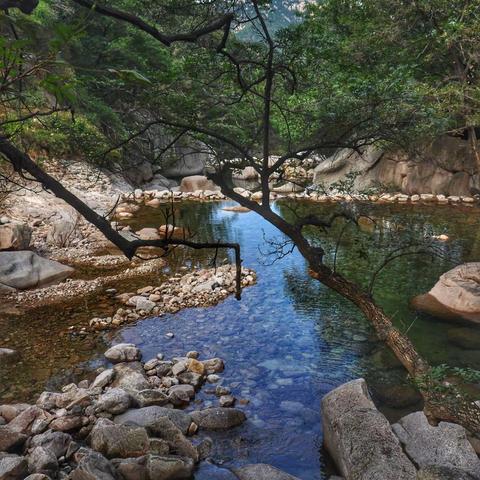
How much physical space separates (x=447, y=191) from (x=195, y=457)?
22.2m

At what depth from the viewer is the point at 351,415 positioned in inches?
221

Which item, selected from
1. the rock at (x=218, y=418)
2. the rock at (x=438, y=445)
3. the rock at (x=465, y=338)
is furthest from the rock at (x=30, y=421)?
the rock at (x=465, y=338)

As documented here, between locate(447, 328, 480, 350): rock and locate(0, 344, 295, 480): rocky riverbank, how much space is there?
4.59 metres

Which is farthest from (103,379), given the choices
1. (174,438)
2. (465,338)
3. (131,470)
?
(465,338)

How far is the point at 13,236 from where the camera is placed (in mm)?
12078

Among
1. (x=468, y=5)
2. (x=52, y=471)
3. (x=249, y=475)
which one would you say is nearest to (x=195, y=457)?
(x=249, y=475)

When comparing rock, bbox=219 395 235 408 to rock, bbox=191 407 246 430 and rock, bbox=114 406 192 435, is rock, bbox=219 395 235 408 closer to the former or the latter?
rock, bbox=191 407 246 430

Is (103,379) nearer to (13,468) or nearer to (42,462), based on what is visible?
(42,462)

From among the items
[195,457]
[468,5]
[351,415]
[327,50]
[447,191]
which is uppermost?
[468,5]

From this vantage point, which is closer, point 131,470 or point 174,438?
point 131,470

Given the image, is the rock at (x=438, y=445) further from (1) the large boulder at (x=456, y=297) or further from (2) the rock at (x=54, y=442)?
(1) the large boulder at (x=456, y=297)

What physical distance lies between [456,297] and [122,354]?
23.8 feet

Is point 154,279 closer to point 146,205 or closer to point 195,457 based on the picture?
point 195,457

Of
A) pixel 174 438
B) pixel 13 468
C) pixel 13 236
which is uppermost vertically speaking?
pixel 13 236
